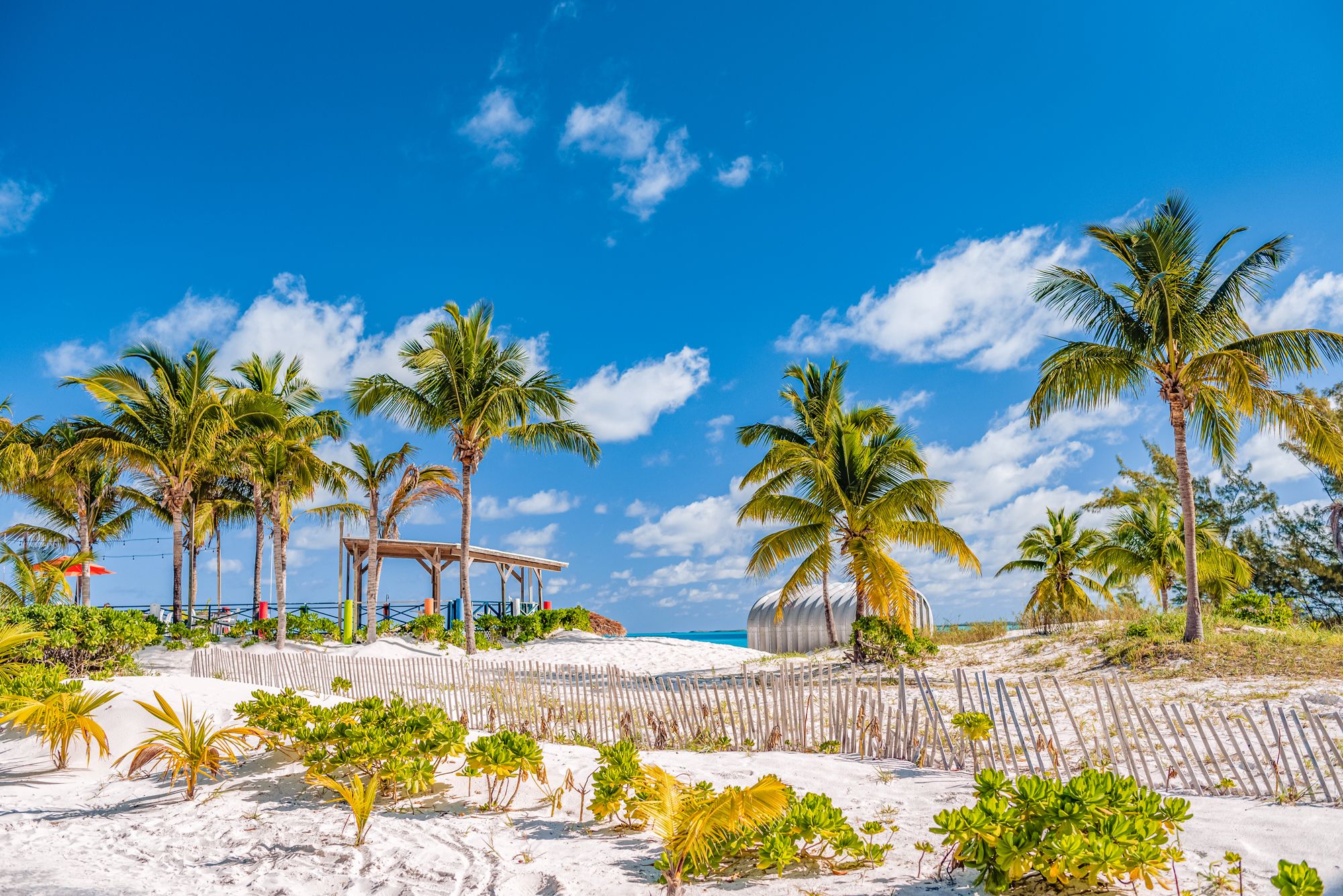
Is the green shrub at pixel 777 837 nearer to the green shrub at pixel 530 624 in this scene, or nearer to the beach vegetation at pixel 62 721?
the beach vegetation at pixel 62 721

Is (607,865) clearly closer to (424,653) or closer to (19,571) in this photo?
(19,571)

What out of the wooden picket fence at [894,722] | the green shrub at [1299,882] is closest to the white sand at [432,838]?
the wooden picket fence at [894,722]

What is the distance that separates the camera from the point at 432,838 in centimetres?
521

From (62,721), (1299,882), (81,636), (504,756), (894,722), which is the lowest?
(894,722)

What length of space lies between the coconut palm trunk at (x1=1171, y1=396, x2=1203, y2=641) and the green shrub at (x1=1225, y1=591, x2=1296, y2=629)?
3.34 m

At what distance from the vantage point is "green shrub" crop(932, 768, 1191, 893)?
10.8 ft

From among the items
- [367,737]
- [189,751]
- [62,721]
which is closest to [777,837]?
[367,737]

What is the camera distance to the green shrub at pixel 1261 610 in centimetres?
1634

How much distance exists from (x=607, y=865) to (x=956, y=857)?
6.22 ft

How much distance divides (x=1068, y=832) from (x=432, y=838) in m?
3.77

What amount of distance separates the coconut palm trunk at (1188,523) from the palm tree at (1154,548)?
7.11 meters

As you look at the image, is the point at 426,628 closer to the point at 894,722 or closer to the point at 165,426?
the point at 165,426

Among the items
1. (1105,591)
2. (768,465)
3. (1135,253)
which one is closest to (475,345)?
(768,465)

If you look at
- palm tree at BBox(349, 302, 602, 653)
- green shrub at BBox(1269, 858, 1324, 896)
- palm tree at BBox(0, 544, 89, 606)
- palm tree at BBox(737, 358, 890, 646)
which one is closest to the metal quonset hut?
palm tree at BBox(737, 358, 890, 646)
